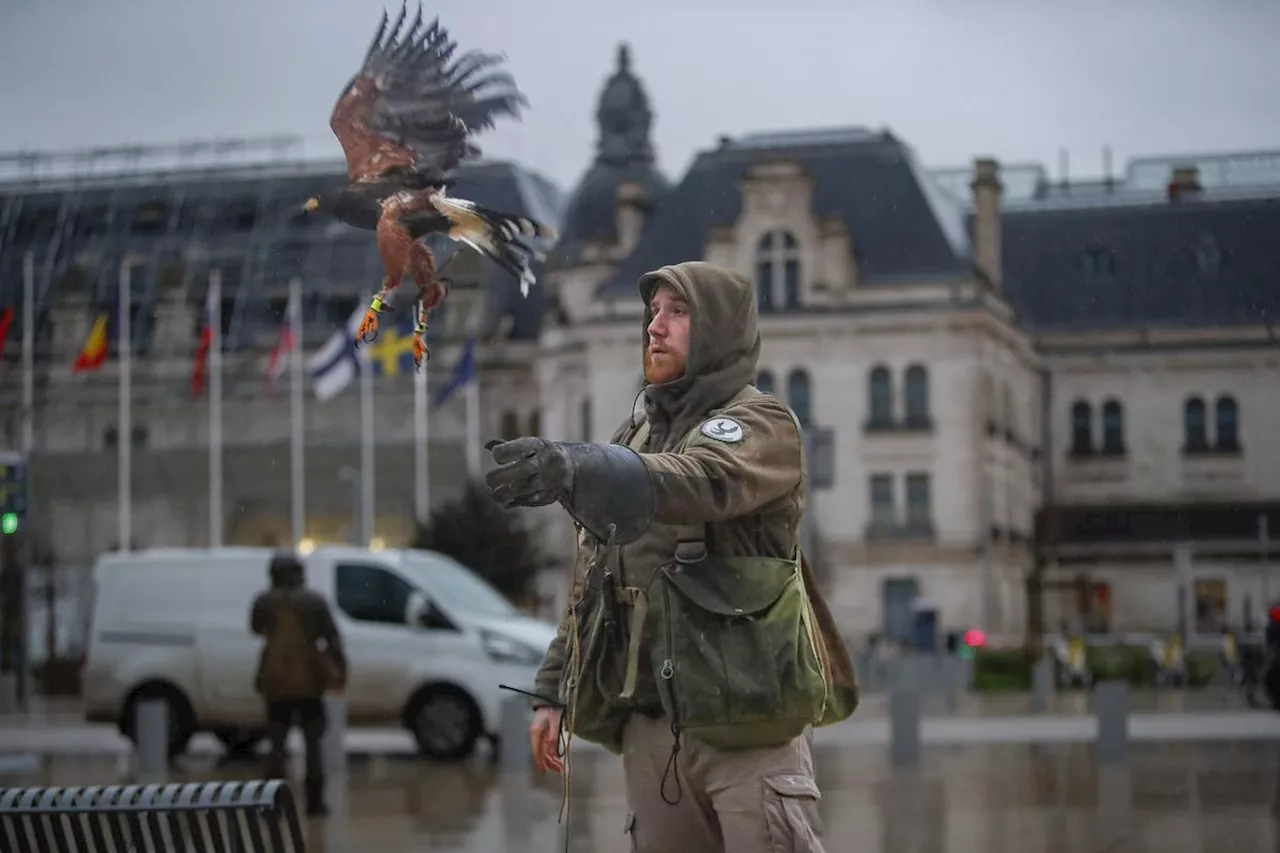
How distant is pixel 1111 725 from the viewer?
20.1m

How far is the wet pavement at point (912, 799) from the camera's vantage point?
1382cm

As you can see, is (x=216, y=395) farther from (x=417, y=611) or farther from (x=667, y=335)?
(x=667, y=335)

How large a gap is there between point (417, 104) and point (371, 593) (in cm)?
1723

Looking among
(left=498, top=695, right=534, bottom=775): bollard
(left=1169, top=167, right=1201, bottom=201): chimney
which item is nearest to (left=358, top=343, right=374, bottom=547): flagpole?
(left=1169, top=167, right=1201, bottom=201): chimney

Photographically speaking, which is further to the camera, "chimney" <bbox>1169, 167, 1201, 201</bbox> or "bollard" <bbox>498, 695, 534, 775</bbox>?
"chimney" <bbox>1169, 167, 1201, 201</bbox>

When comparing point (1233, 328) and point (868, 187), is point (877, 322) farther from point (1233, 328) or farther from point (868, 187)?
point (1233, 328)

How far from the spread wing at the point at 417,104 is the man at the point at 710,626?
1.40 m

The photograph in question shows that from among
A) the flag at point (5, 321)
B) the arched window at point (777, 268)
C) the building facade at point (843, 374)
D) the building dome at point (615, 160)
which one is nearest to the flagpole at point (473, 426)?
the building facade at point (843, 374)

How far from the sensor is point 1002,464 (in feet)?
223

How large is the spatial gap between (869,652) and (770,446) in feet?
156

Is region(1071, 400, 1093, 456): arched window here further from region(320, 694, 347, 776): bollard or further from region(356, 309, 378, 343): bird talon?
region(356, 309, 378, 343): bird talon

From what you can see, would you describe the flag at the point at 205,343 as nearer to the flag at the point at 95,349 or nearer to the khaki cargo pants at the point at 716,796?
the flag at the point at 95,349

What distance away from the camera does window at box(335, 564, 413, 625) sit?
23.8 meters

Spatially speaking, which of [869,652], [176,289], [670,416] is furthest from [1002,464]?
[670,416]
